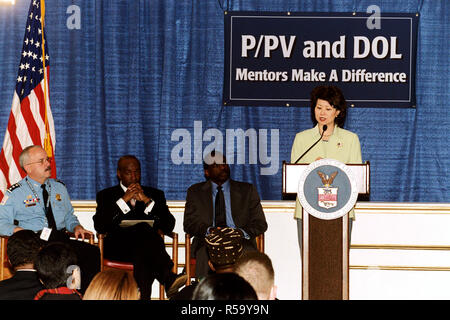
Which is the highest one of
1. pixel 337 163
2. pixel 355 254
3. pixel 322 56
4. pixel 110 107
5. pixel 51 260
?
pixel 322 56

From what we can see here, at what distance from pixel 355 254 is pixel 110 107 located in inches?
93.7

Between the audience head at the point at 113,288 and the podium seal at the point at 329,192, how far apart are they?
1.91m

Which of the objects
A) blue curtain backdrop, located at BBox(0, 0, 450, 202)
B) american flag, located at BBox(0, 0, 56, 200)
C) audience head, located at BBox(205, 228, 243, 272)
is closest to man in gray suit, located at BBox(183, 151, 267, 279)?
blue curtain backdrop, located at BBox(0, 0, 450, 202)

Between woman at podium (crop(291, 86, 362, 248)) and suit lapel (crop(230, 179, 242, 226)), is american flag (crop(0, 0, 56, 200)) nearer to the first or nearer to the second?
suit lapel (crop(230, 179, 242, 226))

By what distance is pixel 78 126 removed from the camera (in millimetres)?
5832

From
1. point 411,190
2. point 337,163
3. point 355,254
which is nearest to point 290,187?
point 337,163

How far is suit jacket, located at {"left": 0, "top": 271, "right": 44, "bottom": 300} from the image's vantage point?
300 centimetres

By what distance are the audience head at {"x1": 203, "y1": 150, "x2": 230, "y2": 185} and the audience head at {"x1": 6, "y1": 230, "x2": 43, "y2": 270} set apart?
75.3 inches

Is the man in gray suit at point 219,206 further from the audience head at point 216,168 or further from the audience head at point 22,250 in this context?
the audience head at point 22,250

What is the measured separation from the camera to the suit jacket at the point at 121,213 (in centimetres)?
500

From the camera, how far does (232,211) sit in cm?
507
